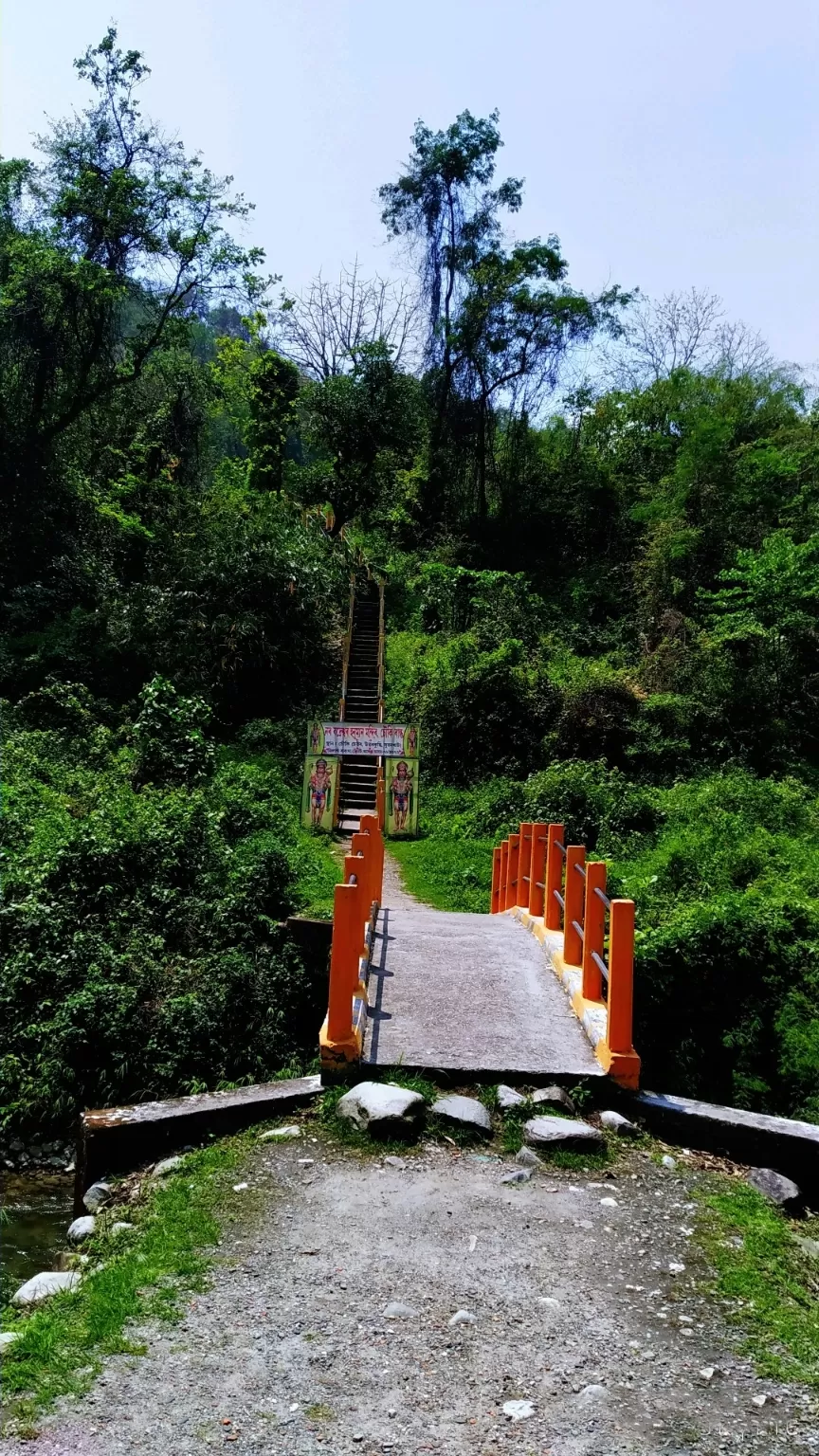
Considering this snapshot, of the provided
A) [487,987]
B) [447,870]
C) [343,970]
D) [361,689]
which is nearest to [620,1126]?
[343,970]

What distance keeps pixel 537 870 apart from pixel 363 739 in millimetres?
7566

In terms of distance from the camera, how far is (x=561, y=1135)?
194 inches

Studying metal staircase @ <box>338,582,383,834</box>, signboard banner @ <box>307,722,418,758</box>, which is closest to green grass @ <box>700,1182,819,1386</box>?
metal staircase @ <box>338,582,383,834</box>

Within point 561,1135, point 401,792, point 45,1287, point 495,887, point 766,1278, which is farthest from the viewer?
point 401,792

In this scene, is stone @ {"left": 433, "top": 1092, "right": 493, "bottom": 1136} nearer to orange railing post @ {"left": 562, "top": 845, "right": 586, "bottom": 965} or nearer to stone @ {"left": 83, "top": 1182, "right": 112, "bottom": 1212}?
stone @ {"left": 83, "top": 1182, "right": 112, "bottom": 1212}

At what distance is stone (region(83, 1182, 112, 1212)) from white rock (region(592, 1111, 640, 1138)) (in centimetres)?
260

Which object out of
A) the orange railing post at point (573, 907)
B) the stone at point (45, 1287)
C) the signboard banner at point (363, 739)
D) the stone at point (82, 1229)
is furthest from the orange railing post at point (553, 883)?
the signboard banner at point (363, 739)

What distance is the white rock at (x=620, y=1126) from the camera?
16.9 ft

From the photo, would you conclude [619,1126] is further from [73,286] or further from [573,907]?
[73,286]

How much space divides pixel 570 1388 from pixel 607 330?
34.4 metres

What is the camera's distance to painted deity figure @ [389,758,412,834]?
16.9 meters

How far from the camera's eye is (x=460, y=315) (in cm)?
3178

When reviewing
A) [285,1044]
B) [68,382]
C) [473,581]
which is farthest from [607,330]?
[285,1044]

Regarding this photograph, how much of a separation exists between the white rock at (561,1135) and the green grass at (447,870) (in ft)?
25.3
